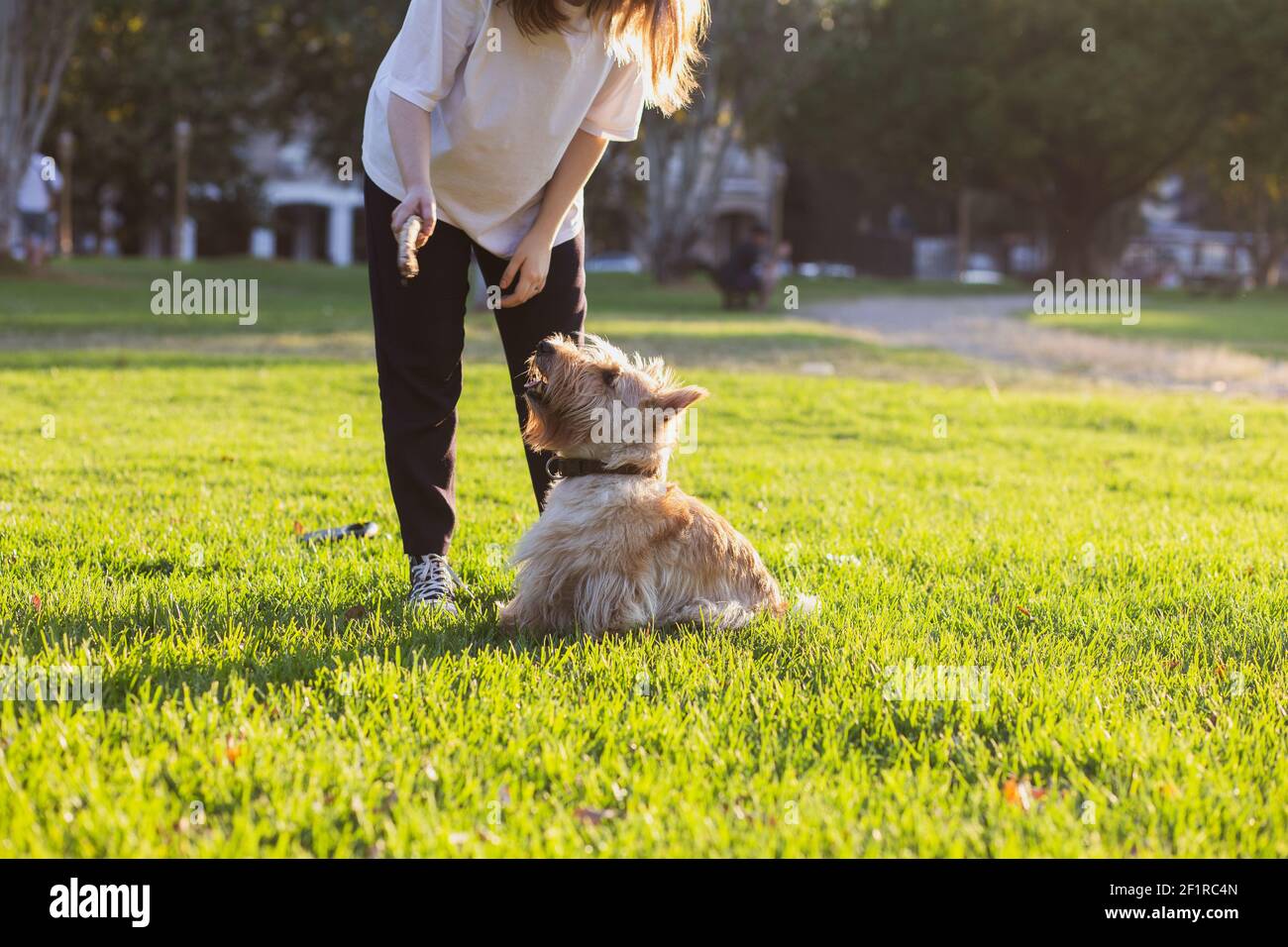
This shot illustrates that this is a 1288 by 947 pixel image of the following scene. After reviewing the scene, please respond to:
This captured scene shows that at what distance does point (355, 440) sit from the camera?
8.59 m

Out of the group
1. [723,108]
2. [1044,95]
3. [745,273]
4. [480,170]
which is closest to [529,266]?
[480,170]

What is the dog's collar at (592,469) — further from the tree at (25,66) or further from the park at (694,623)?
the tree at (25,66)

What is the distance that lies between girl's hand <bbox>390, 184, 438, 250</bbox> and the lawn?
129 centimetres

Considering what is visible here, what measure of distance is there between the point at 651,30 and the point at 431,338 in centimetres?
130

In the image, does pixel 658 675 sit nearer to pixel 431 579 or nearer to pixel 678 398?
pixel 678 398

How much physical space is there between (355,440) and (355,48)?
79.6 feet

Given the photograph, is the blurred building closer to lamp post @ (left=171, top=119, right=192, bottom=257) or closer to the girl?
lamp post @ (left=171, top=119, right=192, bottom=257)

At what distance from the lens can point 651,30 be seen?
410 centimetres

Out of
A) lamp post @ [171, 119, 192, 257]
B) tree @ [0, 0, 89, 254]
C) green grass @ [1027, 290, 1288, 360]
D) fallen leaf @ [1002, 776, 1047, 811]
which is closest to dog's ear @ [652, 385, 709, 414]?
fallen leaf @ [1002, 776, 1047, 811]

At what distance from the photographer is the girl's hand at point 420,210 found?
12.9 ft

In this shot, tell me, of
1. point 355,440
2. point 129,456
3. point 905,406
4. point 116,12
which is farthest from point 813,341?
point 116,12

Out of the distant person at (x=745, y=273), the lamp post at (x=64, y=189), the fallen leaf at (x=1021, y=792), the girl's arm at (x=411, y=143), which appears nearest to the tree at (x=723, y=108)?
the distant person at (x=745, y=273)

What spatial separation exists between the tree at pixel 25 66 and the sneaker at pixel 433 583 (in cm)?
2285
